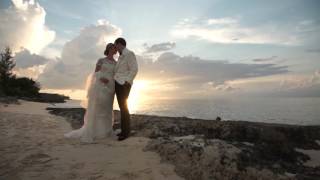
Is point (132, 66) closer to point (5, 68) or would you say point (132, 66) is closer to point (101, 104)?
point (101, 104)

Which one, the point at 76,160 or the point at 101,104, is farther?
the point at 101,104

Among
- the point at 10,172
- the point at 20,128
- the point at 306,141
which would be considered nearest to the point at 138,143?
the point at 10,172

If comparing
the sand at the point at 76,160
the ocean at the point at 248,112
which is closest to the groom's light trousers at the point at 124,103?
the sand at the point at 76,160

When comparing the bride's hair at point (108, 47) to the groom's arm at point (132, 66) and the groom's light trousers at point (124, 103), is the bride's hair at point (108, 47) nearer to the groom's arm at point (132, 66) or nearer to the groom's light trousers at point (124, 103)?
the groom's arm at point (132, 66)

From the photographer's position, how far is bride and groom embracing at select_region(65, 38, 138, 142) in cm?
682

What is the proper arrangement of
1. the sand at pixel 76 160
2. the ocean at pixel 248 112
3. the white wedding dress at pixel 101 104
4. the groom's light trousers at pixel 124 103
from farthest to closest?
the ocean at pixel 248 112 → the white wedding dress at pixel 101 104 → the groom's light trousers at pixel 124 103 → the sand at pixel 76 160

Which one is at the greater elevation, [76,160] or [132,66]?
[132,66]

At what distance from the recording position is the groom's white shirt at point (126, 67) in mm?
6840

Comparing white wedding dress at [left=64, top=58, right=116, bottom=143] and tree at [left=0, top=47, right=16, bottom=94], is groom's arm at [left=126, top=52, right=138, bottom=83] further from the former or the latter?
tree at [left=0, top=47, right=16, bottom=94]

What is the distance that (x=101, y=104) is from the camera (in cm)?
734

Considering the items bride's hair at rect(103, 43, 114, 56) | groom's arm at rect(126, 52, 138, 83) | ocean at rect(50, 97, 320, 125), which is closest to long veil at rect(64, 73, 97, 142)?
bride's hair at rect(103, 43, 114, 56)

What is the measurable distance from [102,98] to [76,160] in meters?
2.49

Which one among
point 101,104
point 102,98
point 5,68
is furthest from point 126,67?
point 5,68

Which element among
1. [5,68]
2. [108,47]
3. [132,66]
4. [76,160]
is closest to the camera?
[76,160]
